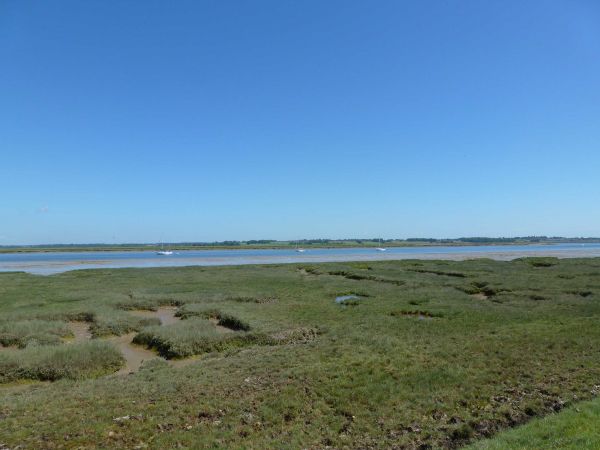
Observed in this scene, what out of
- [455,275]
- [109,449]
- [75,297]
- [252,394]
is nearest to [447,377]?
[252,394]

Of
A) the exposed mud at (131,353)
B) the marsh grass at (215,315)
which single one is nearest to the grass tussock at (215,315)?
the marsh grass at (215,315)

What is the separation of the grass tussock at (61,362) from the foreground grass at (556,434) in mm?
15530

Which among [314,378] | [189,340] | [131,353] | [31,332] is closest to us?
[314,378]

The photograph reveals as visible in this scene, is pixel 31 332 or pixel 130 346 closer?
pixel 130 346

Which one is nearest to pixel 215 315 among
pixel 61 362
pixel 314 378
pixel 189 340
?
pixel 189 340

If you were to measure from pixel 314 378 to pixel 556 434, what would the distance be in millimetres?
7439

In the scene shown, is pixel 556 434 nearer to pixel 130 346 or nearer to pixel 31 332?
pixel 130 346

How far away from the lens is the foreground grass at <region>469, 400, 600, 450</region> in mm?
8805

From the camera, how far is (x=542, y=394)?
12.5m

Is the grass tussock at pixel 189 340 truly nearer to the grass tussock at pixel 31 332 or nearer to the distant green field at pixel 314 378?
the distant green field at pixel 314 378

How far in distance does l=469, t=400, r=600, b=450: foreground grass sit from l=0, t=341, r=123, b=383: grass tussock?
51.0 feet

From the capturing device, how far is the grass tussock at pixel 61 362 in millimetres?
16438

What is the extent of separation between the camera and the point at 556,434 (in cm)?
939

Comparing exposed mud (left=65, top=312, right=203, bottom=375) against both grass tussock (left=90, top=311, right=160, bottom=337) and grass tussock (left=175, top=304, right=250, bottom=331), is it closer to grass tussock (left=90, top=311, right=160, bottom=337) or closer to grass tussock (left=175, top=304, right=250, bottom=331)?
grass tussock (left=90, top=311, right=160, bottom=337)
